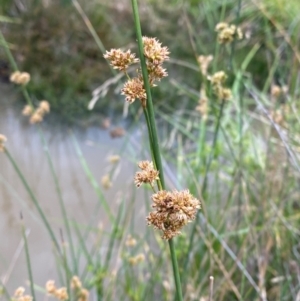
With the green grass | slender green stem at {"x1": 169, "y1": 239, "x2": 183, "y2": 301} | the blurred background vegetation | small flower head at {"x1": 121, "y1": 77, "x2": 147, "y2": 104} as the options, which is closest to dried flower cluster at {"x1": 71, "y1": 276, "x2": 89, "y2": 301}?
the green grass

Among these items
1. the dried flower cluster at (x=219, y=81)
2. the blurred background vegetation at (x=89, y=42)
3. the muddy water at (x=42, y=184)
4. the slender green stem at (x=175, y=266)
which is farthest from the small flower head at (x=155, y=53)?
the blurred background vegetation at (x=89, y=42)

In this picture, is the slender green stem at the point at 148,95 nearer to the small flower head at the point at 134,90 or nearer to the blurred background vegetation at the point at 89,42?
the small flower head at the point at 134,90

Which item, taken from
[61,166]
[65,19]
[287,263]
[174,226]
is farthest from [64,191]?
[174,226]

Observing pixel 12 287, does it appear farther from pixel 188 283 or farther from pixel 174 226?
pixel 174 226

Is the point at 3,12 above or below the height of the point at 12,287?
above

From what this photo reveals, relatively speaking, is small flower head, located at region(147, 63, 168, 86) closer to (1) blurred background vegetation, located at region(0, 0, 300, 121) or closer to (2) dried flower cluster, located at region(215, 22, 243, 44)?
(2) dried flower cluster, located at region(215, 22, 243, 44)
